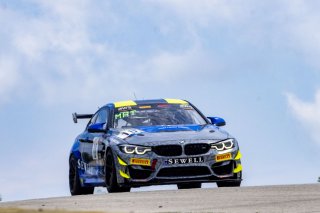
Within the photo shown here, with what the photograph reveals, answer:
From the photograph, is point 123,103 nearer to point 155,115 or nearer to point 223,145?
point 155,115

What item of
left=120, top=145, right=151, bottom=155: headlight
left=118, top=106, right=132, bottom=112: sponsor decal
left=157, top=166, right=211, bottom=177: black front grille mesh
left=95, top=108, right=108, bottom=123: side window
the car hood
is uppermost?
left=118, top=106, right=132, bottom=112: sponsor decal

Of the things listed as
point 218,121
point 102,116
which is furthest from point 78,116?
point 218,121

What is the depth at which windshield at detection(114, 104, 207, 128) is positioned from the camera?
788 inches

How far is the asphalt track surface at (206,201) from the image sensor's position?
44.1 ft

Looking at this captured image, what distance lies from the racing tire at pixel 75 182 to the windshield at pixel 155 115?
1872 mm

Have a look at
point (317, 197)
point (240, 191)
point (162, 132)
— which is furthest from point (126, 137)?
point (317, 197)

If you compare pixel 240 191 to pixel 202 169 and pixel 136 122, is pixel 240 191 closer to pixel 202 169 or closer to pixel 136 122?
pixel 202 169

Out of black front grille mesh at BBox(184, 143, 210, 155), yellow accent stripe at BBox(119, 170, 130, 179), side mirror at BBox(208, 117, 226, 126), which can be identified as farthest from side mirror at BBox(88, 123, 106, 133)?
side mirror at BBox(208, 117, 226, 126)

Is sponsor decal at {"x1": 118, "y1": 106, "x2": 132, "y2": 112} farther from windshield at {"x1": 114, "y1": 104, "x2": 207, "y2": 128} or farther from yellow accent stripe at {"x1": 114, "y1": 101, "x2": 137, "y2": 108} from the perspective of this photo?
yellow accent stripe at {"x1": 114, "y1": 101, "x2": 137, "y2": 108}

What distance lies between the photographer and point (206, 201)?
14.8 metres

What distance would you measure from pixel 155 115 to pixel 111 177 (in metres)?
1.66

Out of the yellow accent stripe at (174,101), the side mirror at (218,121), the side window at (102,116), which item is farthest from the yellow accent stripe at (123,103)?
the side mirror at (218,121)

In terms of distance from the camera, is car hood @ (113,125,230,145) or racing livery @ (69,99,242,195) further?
car hood @ (113,125,230,145)

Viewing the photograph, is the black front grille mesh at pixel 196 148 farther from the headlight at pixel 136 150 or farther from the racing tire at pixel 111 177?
the racing tire at pixel 111 177
